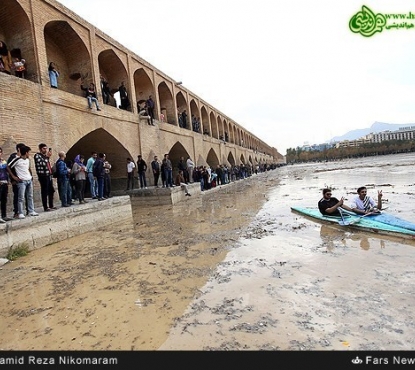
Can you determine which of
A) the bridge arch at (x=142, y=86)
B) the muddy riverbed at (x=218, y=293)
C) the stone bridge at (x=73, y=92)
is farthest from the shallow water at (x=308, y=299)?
the bridge arch at (x=142, y=86)

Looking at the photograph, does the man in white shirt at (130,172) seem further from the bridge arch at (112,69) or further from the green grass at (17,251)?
the green grass at (17,251)

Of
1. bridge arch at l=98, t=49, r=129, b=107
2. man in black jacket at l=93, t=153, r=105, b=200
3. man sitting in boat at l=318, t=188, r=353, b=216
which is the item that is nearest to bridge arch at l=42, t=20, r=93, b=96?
bridge arch at l=98, t=49, r=129, b=107

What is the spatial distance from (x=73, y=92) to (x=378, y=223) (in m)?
11.8

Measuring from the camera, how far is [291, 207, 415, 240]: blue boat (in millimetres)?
4812

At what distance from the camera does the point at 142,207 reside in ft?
36.9

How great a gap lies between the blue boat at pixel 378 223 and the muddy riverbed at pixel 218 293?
15 centimetres

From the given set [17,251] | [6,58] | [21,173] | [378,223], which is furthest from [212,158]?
[17,251]

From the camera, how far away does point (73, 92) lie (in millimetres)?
12023

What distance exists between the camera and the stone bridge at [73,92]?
25.4ft

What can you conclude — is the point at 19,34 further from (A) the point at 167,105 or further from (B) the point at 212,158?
(B) the point at 212,158

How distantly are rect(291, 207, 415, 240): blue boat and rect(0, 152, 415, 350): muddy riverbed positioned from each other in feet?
0.49

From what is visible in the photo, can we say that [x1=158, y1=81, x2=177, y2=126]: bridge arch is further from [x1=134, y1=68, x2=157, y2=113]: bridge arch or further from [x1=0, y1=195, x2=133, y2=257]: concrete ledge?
[x1=0, y1=195, x2=133, y2=257]: concrete ledge

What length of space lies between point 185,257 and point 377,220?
370 cm
